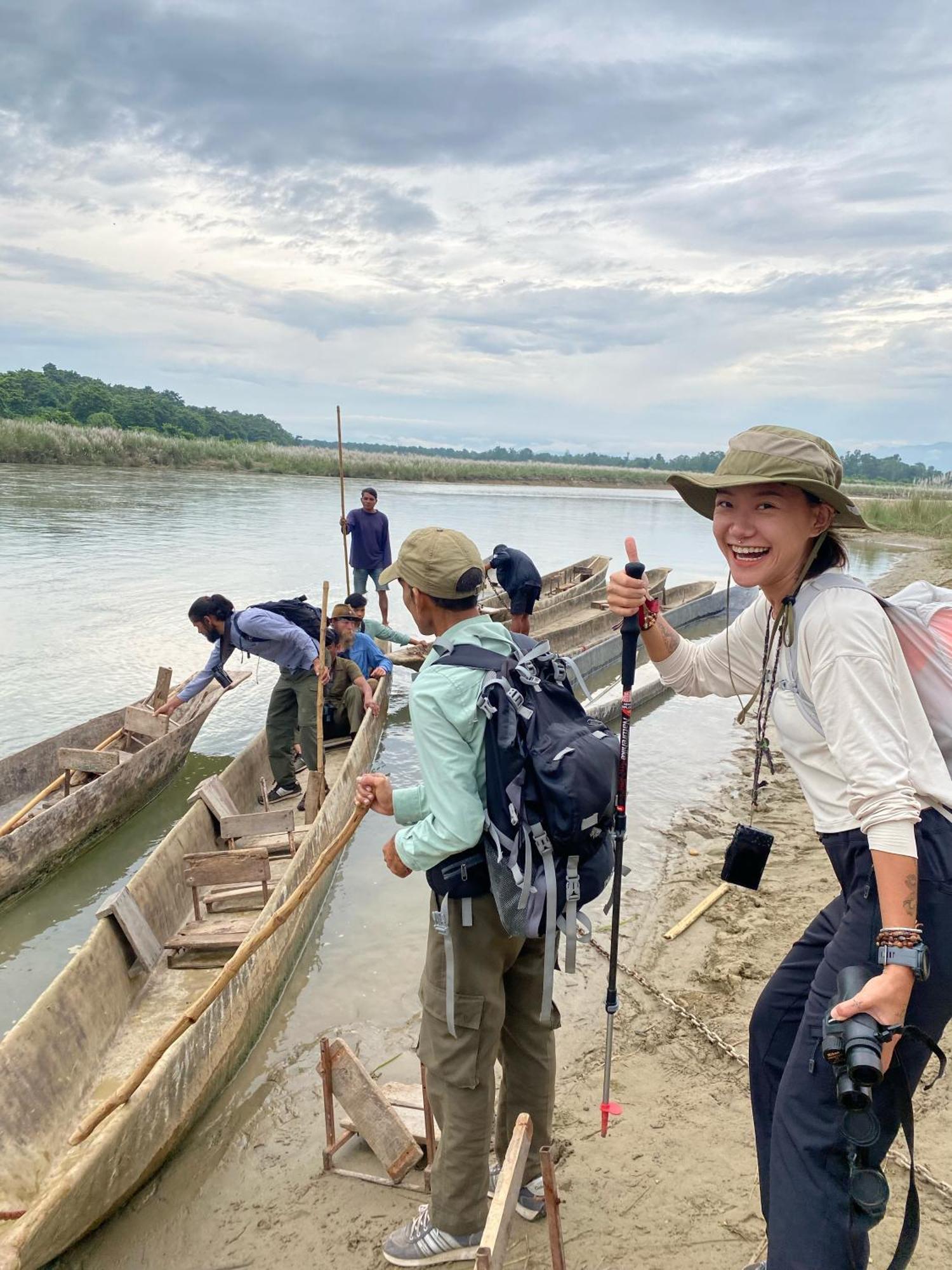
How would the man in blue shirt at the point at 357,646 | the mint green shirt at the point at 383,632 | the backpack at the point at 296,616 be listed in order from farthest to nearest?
the mint green shirt at the point at 383,632
the man in blue shirt at the point at 357,646
the backpack at the point at 296,616

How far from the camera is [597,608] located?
51.1 feet

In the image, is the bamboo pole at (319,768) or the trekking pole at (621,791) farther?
the bamboo pole at (319,768)

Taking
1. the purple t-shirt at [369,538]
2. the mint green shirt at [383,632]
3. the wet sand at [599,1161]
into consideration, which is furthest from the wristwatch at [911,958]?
the purple t-shirt at [369,538]

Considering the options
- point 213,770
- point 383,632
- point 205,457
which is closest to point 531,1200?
point 383,632

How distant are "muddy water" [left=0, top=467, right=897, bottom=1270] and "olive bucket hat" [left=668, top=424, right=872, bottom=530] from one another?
328 cm

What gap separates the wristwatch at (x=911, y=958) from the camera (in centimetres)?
171

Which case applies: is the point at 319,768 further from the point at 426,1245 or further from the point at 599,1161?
the point at 426,1245

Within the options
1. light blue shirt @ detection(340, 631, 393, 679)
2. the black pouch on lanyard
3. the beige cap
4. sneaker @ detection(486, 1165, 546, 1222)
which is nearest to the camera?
the black pouch on lanyard

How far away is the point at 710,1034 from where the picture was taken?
4238 mm

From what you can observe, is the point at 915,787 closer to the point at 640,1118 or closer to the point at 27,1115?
the point at 640,1118

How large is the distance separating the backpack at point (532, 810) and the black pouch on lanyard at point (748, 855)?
0.47 m

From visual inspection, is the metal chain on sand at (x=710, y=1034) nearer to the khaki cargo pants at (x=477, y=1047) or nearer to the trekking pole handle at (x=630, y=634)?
the khaki cargo pants at (x=477, y=1047)

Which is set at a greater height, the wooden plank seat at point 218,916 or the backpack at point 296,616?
the backpack at point 296,616

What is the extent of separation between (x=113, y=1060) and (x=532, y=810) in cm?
292
